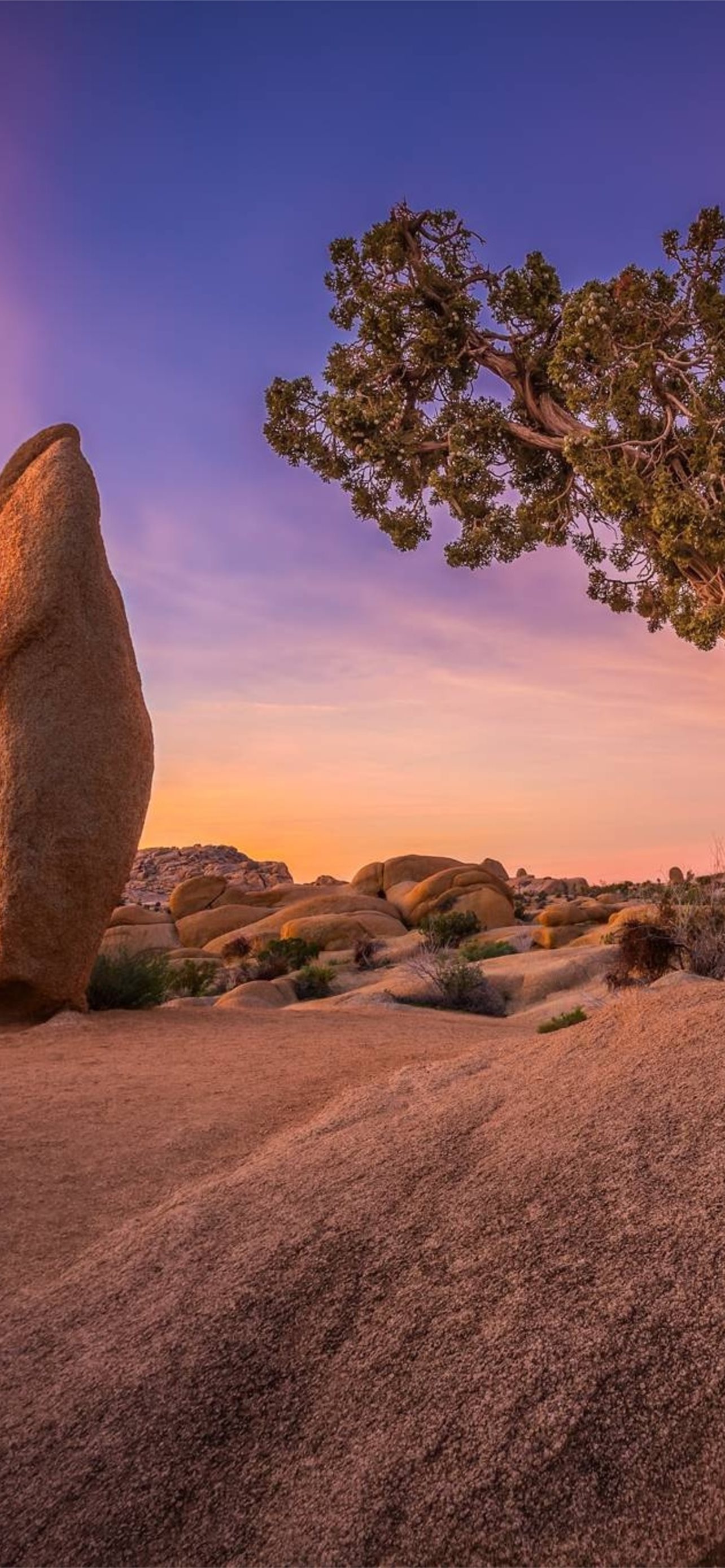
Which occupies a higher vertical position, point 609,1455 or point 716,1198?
point 716,1198

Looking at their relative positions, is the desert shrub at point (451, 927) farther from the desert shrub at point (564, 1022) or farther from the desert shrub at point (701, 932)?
the desert shrub at point (564, 1022)

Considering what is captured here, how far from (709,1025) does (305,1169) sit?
195cm

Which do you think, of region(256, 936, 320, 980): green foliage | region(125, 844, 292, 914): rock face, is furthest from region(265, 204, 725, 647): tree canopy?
region(125, 844, 292, 914): rock face

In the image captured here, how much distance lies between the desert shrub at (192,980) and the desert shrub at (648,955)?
8.42m

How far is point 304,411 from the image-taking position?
56.2ft

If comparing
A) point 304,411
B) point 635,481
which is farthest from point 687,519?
point 304,411

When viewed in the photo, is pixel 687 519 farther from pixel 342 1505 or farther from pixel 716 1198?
pixel 342 1505

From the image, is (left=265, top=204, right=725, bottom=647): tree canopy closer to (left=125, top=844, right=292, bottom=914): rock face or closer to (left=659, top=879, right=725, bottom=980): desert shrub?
(left=659, top=879, right=725, bottom=980): desert shrub

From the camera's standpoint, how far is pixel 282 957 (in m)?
21.8

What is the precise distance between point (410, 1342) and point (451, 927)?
24.4 meters

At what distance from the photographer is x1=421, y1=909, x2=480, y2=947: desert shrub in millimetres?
26016

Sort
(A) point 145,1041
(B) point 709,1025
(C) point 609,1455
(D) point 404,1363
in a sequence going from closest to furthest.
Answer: (C) point 609,1455 → (D) point 404,1363 → (B) point 709,1025 → (A) point 145,1041

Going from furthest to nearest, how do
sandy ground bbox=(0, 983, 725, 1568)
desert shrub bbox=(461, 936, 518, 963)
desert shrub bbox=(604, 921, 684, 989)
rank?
desert shrub bbox=(461, 936, 518, 963) < desert shrub bbox=(604, 921, 684, 989) < sandy ground bbox=(0, 983, 725, 1568)

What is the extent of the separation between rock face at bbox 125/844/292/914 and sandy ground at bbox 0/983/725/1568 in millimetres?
52801
